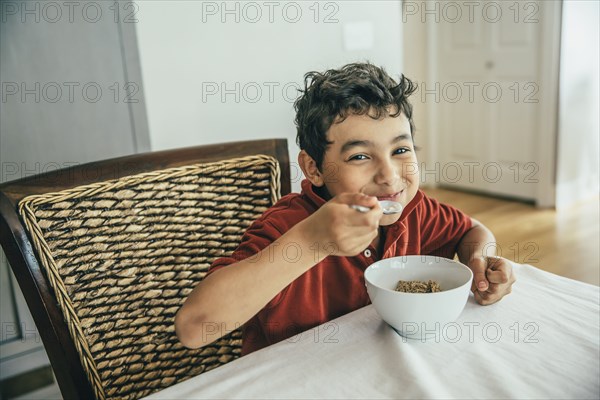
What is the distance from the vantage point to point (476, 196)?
3.99m

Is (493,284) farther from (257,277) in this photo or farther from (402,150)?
(257,277)

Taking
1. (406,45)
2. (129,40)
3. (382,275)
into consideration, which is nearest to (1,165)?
(129,40)

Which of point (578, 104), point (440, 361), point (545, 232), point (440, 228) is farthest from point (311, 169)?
point (578, 104)

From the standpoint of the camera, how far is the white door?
11.6 ft

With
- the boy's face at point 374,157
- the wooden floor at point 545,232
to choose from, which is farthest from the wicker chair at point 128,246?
the wooden floor at point 545,232

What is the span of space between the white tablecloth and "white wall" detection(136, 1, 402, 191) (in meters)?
1.19

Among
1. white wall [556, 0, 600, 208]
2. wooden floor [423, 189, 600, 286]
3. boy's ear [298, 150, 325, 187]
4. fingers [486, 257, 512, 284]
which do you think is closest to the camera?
fingers [486, 257, 512, 284]

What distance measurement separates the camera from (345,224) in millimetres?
726

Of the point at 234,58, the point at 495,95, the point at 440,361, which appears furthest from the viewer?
the point at 495,95

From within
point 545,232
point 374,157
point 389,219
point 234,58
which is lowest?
point 545,232

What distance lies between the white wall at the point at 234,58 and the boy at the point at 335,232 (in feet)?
2.81

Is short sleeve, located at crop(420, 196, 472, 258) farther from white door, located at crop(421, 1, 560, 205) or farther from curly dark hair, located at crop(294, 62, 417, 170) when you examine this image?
white door, located at crop(421, 1, 560, 205)

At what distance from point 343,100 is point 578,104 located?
123 inches

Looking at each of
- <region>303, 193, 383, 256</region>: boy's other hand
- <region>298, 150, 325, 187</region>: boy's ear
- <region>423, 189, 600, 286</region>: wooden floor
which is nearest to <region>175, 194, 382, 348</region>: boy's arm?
<region>303, 193, 383, 256</region>: boy's other hand
